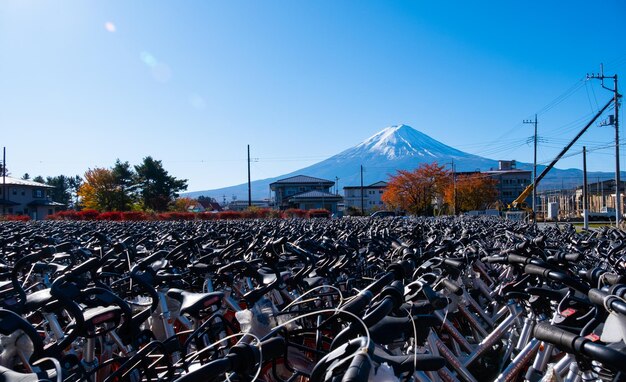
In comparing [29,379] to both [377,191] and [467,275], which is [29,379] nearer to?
[467,275]

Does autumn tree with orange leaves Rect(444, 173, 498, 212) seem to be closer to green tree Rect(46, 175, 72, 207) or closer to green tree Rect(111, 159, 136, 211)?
green tree Rect(111, 159, 136, 211)

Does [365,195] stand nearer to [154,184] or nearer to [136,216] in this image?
[154,184]

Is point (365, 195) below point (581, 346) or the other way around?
below

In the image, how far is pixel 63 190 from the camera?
86062mm

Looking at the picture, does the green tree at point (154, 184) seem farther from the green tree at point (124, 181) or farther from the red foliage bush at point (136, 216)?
the red foliage bush at point (136, 216)

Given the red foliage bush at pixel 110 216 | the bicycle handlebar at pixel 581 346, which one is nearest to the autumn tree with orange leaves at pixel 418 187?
the red foliage bush at pixel 110 216

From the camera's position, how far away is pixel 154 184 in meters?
50.9

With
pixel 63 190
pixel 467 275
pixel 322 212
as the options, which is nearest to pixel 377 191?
pixel 322 212

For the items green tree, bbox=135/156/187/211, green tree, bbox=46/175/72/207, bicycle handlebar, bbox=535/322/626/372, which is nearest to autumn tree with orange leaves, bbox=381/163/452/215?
green tree, bbox=135/156/187/211

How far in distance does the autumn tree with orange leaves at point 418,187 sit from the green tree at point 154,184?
2369cm

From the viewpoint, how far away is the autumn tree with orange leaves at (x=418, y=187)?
51406mm

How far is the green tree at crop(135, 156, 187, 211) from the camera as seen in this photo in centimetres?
5009

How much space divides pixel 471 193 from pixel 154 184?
1365 inches

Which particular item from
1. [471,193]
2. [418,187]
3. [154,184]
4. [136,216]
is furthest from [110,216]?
[471,193]
